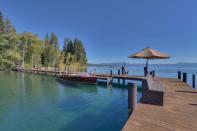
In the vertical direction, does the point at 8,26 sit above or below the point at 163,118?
above

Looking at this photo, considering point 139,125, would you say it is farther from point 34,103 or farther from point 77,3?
point 77,3

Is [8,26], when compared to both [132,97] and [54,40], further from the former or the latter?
[132,97]

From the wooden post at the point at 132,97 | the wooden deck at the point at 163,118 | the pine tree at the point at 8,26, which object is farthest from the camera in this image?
the pine tree at the point at 8,26

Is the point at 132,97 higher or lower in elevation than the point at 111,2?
lower

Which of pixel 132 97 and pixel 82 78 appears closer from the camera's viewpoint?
pixel 132 97

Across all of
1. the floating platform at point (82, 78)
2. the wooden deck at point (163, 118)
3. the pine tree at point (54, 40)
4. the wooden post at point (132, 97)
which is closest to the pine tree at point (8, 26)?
the pine tree at point (54, 40)

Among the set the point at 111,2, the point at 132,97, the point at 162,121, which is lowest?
the point at 162,121

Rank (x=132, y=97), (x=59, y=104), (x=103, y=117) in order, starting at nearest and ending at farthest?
(x=132, y=97) → (x=103, y=117) → (x=59, y=104)

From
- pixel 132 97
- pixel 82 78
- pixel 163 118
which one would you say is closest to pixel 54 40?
pixel 82 78

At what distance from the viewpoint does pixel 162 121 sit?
4074 millimetres

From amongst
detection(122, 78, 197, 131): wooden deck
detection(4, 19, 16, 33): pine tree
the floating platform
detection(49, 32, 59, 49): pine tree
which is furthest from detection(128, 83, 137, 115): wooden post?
detection(49, 32, 59, 49): pine tree

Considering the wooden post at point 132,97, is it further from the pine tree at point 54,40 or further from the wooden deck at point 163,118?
the pine tree at point 54,40

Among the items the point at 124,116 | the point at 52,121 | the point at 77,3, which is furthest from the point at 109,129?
the point at 77,3

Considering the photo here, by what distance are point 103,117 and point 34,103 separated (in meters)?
4.97
